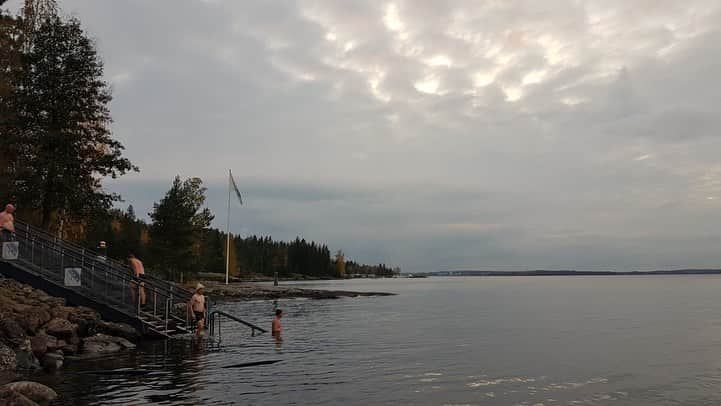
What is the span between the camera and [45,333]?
23625 millimetres

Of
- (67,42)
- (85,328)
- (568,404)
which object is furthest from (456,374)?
(67,42)

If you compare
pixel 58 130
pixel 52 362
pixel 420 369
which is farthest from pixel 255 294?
pixel 420 369

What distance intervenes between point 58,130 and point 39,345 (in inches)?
708

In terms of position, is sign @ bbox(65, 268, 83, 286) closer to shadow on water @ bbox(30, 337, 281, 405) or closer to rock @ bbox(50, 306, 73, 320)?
rock @ bbox(50, 306, 73, 320)

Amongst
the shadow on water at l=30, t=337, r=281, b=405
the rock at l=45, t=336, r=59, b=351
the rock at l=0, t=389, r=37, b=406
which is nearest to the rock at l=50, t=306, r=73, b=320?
the rock at l=45, t=336, r=59, b=351

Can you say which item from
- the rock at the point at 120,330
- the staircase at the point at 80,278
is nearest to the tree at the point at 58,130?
the staircase at the point at 80,278

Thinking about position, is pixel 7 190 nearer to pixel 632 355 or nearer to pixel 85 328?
pixel 85 328

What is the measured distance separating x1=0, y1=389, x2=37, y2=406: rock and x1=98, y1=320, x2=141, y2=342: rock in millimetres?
12408

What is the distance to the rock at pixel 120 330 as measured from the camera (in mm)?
26625

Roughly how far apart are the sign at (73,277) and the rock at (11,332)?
5531mm

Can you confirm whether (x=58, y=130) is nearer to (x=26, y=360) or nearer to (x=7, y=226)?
(x=7, y=226)

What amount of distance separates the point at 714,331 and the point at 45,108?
48127 millimetres

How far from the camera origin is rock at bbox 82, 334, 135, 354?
24.7 metres

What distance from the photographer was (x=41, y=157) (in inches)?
1331
